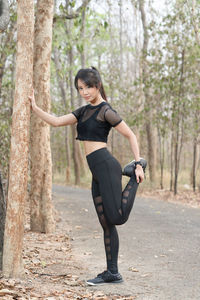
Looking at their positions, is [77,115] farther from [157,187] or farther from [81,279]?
[157,187]

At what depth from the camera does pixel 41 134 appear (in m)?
8.27

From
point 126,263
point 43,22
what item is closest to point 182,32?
point 43,22

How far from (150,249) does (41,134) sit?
298cm

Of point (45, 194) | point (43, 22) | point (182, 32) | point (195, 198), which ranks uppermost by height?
point (182, 32)

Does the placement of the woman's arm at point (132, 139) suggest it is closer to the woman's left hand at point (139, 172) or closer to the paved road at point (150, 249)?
the woman's left hand at point (139, 172)

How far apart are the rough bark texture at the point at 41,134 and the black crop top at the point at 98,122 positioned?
3.78 meters

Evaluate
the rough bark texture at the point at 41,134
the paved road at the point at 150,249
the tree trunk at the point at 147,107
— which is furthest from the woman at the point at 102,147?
the tree trunk at the point at 147,107

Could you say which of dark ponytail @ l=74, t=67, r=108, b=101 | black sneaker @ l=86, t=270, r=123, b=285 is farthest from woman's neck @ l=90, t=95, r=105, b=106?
black sneaker @ l=86, t=270, r=123, b=285

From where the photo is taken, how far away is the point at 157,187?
58.1 feet

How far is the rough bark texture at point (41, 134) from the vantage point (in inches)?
323

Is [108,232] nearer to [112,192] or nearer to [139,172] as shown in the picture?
[112,192]

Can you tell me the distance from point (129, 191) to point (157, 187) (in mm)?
13270

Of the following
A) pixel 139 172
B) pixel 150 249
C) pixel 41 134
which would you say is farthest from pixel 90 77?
pixel 41 134

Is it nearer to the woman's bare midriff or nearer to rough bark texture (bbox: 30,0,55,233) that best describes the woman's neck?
the woman's bare midriff
